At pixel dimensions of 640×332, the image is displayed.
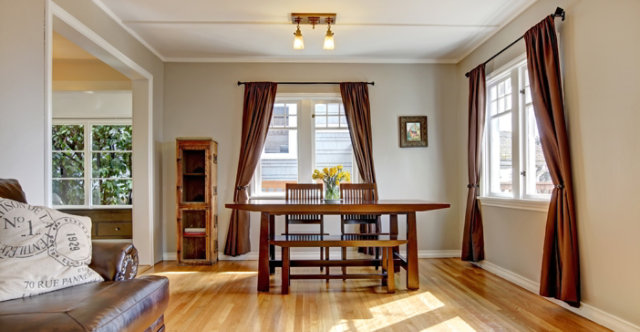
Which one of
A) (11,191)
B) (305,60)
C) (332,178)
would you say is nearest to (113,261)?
(11,191)

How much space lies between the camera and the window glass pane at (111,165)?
518 cm

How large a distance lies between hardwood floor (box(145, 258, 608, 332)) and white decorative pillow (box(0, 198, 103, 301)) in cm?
94

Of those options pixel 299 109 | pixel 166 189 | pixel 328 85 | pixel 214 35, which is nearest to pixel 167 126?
pixel 166 189

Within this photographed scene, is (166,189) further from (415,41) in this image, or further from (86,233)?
(415,41)

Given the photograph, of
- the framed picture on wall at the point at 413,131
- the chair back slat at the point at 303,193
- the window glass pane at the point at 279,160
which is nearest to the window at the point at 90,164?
the window glass pane at the point at 279,160

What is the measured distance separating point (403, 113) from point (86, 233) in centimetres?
376

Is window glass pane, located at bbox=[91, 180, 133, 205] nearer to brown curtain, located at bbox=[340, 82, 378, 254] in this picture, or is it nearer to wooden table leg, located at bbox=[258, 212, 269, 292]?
wooden table leg, located at bbox=[258, 212, 269, 292]

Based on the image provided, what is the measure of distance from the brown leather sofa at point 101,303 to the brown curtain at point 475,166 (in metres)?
3.28

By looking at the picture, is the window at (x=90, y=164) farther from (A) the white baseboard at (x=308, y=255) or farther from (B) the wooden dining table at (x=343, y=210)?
(B) the wooden dining table at (x=343, y=210)

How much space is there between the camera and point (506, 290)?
3.10 m

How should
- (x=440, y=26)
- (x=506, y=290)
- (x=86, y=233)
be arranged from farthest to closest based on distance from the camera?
(x=440, y=26), (x=506, y=290), (x=86, y=233)

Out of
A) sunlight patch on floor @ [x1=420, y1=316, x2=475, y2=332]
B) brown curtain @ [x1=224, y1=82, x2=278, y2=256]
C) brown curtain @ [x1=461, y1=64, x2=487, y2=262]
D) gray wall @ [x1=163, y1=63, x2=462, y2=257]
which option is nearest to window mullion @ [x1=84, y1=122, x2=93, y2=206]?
gray wall @ [x1=163, y1=63, x2=462, y2=257]

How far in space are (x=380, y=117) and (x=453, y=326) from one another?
2821 millimetres

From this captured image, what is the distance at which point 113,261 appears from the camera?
1771mm
